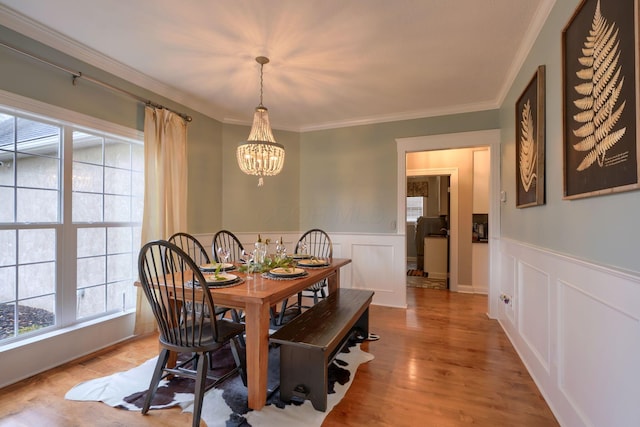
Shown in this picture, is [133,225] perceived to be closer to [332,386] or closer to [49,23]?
[49,23]

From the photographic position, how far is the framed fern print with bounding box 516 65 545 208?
2.05m

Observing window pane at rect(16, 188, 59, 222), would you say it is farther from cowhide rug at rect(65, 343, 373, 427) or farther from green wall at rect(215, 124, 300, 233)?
green wall at rect(215, 124, 300, 233)

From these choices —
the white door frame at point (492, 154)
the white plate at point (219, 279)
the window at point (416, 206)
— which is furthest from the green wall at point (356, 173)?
the window at point (416, 206)

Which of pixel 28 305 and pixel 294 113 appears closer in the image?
pixel 28 305

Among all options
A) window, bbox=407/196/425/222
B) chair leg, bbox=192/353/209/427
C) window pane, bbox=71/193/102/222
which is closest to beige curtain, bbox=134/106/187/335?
window pane, bbox=71/193/102/222

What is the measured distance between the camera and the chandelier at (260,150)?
264 centimetres

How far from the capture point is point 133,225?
122 inches

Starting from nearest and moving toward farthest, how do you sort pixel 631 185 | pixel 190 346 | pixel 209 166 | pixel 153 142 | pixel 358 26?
1. pixel 631 185
2. pixel 190 346
3. pixel 358 26
4. pixel 153 142
5. pixel 209 166

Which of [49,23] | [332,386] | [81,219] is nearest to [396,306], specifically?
[332,386]

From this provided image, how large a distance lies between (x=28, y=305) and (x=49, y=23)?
2.08m

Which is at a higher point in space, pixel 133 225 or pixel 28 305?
pixel 133 225

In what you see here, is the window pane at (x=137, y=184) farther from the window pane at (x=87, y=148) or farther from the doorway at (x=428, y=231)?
the doorway at (x=428, y=231)

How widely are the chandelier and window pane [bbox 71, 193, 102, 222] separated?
4.60ft

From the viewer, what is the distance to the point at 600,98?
1.33 m
